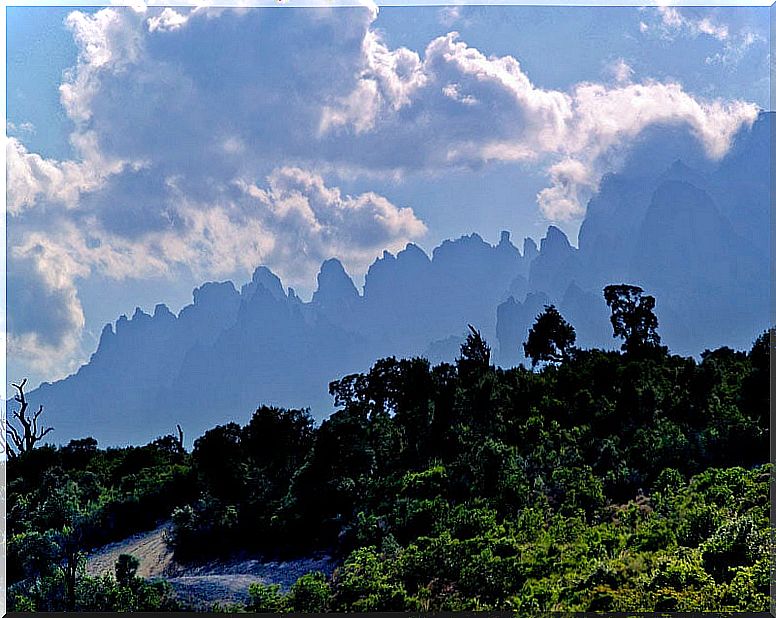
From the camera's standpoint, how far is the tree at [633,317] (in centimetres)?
795

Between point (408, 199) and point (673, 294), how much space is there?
3215mm

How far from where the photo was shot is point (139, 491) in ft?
23.1

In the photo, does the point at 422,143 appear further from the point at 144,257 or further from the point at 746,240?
the point at 746,240

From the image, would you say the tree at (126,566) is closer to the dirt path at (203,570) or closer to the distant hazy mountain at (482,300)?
the dirt path at (203,570)

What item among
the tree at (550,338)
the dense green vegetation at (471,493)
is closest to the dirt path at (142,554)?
the dense green vegetation at (471,493)

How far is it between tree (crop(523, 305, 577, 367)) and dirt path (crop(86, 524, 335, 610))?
4178 millimetres

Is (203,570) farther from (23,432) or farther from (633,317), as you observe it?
(23,432)

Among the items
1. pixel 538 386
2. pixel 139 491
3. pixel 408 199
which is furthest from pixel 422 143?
pixel 139 491

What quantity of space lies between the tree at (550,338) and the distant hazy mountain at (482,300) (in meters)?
0.13

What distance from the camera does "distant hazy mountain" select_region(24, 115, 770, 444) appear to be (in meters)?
7.55

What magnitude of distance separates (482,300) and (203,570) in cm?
399

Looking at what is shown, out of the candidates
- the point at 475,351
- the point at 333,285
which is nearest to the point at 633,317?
the point at 475,351

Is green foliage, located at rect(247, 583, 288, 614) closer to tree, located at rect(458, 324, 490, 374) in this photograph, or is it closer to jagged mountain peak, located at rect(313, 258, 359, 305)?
jagged mountain peak, located at rect(313, 258, 359, 305)

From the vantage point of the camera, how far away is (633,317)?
26.8ft
